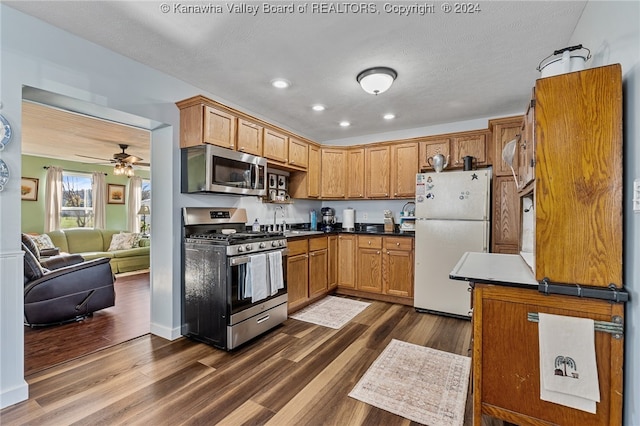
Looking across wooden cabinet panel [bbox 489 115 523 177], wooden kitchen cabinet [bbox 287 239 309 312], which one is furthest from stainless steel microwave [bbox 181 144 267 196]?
wooden cabinet panel [bbox 489 115 523 177]

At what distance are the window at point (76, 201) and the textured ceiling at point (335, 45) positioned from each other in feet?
18.2

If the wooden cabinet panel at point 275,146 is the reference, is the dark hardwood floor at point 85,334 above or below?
Answer: below

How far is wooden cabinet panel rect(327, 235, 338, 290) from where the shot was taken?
4.22 m

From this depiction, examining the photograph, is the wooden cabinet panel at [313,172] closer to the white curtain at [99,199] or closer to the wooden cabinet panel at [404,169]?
the wooden cabinet panel at [404,169]

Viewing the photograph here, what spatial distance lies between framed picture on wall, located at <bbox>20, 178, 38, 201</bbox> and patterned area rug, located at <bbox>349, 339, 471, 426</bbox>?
7362 millimetres

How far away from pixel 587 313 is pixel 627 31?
126cm

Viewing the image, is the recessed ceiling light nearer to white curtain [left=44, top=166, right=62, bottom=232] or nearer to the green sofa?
the green sofa

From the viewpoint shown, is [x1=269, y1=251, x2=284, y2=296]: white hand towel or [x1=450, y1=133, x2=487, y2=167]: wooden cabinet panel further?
[x1=450, y1=133, x2=487, y2=167]: wooden cabinet panel

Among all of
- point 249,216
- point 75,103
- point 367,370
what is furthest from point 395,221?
point 75,103

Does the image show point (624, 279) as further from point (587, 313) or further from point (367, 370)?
point (367, 370)

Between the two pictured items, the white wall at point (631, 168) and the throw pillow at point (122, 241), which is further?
the throw pillow at point (122, 241)

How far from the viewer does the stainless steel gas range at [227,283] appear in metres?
2.58

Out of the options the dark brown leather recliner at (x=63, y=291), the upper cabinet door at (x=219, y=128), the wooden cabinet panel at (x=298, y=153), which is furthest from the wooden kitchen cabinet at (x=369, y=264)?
the dark brown leather recliner at (x=63, y=291)

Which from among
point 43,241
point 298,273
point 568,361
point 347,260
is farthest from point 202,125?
point 43,241
